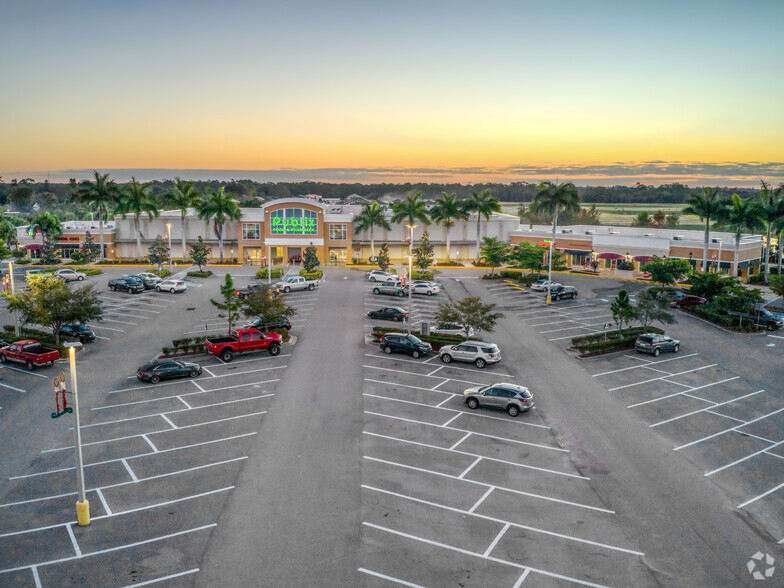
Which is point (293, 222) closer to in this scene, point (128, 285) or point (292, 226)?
point (292, 226)

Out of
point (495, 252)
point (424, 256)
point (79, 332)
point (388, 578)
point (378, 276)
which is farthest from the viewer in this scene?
point (424, 256)

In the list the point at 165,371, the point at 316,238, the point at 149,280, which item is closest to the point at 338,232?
the point at 316,238

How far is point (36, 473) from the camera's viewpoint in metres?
22.2

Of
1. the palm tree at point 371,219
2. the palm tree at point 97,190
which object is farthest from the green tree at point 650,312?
the palm tree at point 97,190

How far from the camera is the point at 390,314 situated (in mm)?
48094

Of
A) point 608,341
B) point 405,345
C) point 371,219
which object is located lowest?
point 608,341

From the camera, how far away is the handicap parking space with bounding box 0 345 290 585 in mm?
17094

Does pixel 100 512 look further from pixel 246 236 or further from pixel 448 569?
pixel 246 236

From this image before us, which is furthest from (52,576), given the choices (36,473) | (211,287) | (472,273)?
(472,273)

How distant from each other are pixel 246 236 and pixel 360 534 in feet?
228

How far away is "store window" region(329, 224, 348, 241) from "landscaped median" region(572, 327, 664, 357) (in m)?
46.1

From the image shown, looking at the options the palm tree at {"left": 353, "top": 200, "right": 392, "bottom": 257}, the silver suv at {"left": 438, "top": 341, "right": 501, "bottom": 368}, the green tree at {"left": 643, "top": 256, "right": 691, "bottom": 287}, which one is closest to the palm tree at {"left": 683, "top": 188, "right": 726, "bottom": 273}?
the green tree at {"left": 643, "top": 256, "right": 691, "bottom": 287}

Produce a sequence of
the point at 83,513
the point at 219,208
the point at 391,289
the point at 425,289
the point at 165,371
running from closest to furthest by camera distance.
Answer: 1. the point at 83,513
2. the point at 165,371
3. the point at 391,289
4. the point at 425,289
5. the point at 219,208

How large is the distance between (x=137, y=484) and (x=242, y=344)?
54.3ft
